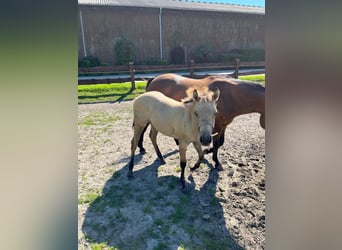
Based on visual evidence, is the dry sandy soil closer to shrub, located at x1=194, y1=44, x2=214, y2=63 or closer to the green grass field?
the green grass field

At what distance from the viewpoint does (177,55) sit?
2108 cm

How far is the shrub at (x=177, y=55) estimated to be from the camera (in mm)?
20969

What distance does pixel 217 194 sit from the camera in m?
3.69

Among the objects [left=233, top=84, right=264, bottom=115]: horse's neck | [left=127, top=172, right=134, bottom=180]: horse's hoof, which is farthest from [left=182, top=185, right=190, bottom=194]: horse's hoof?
[left=233, top=84, right=264, bottom=115]: horse's neck

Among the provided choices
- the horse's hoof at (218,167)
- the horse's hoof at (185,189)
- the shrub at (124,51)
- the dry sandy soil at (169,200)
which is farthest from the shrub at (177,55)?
the horse's hoof at (185,189)

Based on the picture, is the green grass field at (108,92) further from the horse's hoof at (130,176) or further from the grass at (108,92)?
the horse's hoof at (130,176)

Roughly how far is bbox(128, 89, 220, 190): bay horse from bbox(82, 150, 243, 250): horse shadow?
0.95 ft

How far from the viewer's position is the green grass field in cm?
1032

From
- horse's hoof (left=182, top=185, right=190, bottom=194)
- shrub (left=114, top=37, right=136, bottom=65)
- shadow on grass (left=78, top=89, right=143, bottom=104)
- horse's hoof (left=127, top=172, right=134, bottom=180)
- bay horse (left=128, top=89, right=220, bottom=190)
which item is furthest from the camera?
shrub (left=114, top=37, right=136, bottom=65)

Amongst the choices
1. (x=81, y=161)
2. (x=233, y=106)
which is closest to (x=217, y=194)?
(x=233, y=106)

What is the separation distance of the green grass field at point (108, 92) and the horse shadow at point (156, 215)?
653 centimetres

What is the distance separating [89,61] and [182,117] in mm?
15307

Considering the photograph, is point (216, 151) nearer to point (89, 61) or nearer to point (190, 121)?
point (190, 121)
